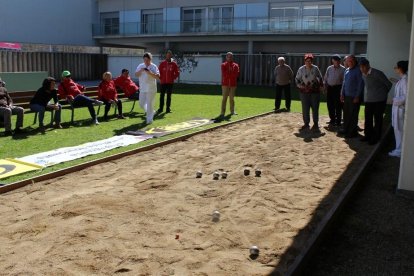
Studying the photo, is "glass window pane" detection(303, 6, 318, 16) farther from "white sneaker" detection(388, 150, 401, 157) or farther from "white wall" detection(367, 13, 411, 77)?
"white sneaker" detection(388, 150, 401, 157)

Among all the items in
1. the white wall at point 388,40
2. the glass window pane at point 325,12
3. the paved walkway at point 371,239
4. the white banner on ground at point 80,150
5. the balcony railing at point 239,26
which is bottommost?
the paved walkway at point 371,239

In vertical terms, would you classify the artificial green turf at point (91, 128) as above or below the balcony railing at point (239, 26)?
below

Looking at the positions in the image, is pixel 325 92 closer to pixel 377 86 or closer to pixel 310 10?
pixel 377 86

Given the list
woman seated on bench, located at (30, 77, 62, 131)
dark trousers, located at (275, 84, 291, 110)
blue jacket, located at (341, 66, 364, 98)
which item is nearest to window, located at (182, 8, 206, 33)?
dark trousers, located at (275, 84, 291, 110)

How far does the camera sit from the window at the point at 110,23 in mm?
44688

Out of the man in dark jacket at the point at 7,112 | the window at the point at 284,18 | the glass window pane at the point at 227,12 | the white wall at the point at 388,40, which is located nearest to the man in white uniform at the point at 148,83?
the man in dark jacket at the point at 7,112

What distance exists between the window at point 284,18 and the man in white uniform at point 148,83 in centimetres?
2484

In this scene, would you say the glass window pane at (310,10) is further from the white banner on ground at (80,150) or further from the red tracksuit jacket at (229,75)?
the white banner on ground at (80,150)

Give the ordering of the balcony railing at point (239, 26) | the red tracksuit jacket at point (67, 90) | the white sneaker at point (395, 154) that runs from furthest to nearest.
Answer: the balcony railing at point (239, 26) → the red tracksuit jacket at point (67, 90) → the white sneaker at point (395, 154)

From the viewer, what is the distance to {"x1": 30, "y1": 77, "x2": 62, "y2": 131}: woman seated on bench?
1095cm

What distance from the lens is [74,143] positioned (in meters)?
9.55

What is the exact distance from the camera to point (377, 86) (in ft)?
31.3

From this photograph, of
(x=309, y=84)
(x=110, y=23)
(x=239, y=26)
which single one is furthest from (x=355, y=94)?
(x=110, y=23)

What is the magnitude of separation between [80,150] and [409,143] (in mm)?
5669
